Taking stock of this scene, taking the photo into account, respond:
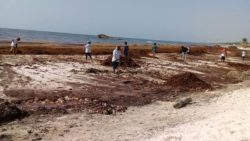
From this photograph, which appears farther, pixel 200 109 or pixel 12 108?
pixel 200 109

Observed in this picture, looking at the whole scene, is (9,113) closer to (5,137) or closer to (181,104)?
(5,137)

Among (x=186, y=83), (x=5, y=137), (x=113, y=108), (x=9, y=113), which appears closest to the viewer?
(x=5, y=137)

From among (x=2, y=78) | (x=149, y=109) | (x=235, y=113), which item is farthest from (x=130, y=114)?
(x=2, y=78)

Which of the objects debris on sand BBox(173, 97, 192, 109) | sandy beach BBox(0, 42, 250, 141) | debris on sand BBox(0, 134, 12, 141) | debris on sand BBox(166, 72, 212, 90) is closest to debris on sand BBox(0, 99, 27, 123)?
sandy beach BBox(0, 42, 250, 141)

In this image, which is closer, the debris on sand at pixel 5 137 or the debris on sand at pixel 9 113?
the debris on sand at pixel 5 137

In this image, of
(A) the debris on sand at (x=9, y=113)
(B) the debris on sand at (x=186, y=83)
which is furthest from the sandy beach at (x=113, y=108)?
(A) the debris on sand at (x=9, y=113)

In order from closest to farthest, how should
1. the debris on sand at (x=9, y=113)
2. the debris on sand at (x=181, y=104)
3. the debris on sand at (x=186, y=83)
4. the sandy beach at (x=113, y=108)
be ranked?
the sandy beach at (x=113, y=108) < the debris on sand at (x=9, y=113) < the debris on sand at (x=181, y=104) < the debris on sand at (x=186, y=83)

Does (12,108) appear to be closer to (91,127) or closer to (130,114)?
(91,127)

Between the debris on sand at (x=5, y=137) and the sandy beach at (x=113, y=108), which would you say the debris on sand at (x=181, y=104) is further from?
the debris on sand at (x=5, y=137)

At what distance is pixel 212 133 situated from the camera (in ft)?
31.9

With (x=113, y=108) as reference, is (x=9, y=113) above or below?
above

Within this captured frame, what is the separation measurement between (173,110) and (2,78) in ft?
29.8

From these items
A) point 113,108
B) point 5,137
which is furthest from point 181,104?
point 5,137

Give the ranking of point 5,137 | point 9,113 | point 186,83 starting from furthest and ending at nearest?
point 186,83 → point 9,113 → point 5,137
